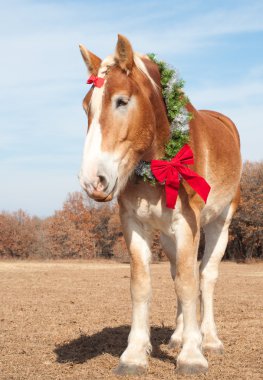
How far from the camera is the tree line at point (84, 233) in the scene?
46.4 meters

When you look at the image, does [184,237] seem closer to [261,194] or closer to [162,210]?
[162,210]

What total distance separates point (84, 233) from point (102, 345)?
1987 inches

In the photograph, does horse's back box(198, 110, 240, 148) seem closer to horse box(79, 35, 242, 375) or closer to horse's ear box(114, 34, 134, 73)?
horse box(79, 35, 242, 375)

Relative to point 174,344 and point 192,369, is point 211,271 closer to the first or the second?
point 174,344

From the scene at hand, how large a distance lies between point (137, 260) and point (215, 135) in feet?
6.03

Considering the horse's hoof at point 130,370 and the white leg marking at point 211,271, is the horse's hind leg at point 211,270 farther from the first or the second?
the horse's hoof at point 130,370

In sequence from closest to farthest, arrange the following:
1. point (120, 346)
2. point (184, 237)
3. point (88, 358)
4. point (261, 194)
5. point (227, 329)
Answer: point (184, 237) → point (88, 358) → point (120, 346) → point (227, 329) → point (261, 194)

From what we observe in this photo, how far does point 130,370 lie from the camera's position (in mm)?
5199

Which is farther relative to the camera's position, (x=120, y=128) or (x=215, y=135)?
(x=215, y=135)

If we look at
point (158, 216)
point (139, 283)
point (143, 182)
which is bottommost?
point (139, 283)

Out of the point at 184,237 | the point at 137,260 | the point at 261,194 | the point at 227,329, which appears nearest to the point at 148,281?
the point at 137,260

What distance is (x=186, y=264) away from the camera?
17.1ft

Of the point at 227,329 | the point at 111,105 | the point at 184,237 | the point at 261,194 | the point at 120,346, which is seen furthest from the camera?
the point at 261,194

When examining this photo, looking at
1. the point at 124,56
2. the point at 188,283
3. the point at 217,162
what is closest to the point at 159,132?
the point at 124,56
